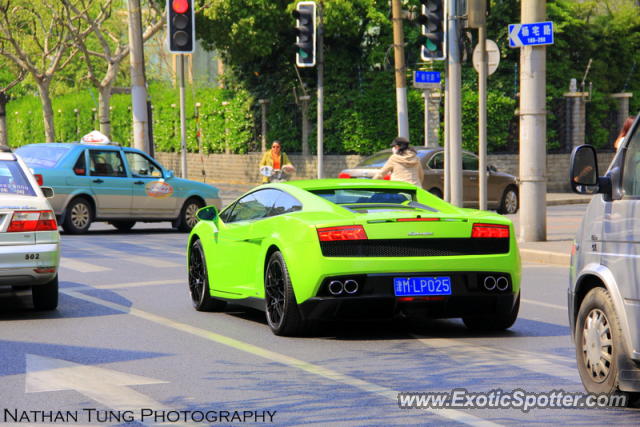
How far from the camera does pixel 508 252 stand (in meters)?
9.48

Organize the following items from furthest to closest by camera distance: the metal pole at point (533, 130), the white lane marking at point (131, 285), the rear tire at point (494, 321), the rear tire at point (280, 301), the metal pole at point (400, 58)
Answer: the metal pole at point (400, 58) < the metal pole at point (533, 130) < the white lane marking at point (131, 285) < the rear tire at point (494, 321) < the rear tire at point (280, 301)

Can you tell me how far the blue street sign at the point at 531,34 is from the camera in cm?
1741

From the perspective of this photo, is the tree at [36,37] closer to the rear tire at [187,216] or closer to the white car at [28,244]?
the rear tire at [187,216]

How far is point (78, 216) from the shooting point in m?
22.1

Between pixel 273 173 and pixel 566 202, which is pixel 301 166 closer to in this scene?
pixel 566 202

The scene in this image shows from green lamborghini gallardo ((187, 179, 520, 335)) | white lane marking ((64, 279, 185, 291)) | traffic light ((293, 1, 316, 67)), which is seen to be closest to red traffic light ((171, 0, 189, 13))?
traffic light ((293, 1, 316, 67))

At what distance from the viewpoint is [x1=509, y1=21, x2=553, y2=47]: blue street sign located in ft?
57.1

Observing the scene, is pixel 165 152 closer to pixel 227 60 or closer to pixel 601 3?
pixel 227 60

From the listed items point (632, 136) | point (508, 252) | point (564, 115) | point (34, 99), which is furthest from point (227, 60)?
point (632, 136)

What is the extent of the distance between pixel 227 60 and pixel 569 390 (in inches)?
1388

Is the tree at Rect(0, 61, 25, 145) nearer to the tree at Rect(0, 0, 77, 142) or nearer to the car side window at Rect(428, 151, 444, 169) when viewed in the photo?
the tree at Rect(0, 0, 77, 142)

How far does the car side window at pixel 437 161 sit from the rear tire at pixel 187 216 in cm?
550

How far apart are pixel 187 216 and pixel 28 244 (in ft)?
41.1

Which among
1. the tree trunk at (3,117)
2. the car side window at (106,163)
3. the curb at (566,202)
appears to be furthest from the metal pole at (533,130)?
the tree trunk at (3,117)
